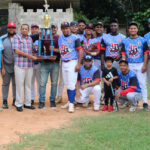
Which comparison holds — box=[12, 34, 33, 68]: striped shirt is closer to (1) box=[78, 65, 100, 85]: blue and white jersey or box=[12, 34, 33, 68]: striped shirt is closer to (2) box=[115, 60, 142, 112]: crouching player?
(1) box=[78, 65, 100, 85]: blue and white jersey

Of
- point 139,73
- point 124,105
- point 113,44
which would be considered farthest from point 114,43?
point 124,105

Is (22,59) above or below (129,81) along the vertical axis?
above

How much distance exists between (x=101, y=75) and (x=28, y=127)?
261 cm

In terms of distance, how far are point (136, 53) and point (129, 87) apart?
2.46ft

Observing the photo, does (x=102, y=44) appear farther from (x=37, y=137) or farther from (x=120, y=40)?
(x=37, y=137)

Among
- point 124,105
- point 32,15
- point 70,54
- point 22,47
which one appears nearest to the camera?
point 22,47

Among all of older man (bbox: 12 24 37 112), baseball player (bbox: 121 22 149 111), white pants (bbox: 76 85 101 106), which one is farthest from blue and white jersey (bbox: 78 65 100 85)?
older man (bbox: 12 24 37 112)

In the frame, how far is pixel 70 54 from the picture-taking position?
562 cm

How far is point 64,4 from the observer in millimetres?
12945

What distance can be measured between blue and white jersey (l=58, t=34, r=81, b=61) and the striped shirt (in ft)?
2.26

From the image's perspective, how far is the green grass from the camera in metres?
3.57

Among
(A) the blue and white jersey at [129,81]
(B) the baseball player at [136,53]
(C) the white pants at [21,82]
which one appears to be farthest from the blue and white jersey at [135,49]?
(C) the white pants at [21,82]

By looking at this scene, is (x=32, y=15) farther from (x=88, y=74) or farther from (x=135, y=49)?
(x=135, y=49)

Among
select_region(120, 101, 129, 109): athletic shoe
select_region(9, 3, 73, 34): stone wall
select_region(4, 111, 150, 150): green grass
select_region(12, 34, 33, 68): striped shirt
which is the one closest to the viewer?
select_region(4, 111, 150, 150): green grass
